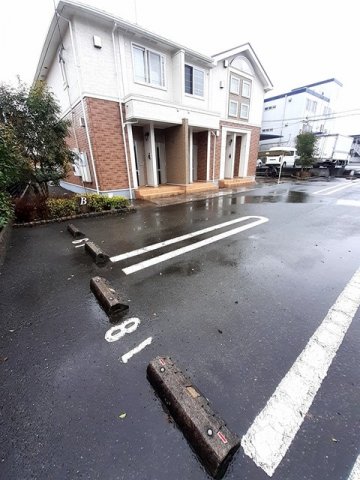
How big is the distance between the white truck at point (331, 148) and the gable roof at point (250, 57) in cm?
773

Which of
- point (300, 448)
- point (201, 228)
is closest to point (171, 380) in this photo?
point (300, 448)

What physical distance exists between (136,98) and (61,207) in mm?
5570

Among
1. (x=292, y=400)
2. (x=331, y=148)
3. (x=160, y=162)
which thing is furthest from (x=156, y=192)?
(x=331, y=148)

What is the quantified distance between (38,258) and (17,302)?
1514 mm

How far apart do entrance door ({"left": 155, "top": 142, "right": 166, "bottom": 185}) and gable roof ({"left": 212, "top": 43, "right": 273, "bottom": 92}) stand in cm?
558

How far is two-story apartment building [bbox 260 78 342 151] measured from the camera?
2655cm

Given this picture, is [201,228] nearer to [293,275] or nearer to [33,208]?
[293,275]

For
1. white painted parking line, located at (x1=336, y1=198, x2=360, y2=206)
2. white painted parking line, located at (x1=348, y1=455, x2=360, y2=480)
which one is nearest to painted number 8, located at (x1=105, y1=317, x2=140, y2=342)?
white painted parking line, located at (x1=348, y1=455, x2=360, y2=480)

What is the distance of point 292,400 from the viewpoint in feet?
5.60

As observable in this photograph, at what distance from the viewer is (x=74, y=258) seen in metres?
4.23

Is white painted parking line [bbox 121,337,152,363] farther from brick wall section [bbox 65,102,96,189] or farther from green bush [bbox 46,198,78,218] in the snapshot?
brick wall section [bbox 65,102,96,189]

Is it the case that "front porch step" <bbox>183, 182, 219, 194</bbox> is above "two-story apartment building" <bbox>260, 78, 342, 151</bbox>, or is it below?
below

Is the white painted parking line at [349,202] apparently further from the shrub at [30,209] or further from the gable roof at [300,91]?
the gable roof at [300,91]

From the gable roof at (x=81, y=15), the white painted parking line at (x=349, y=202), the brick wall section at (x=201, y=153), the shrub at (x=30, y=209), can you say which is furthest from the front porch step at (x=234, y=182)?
the shrub at (x=30, y=209)
